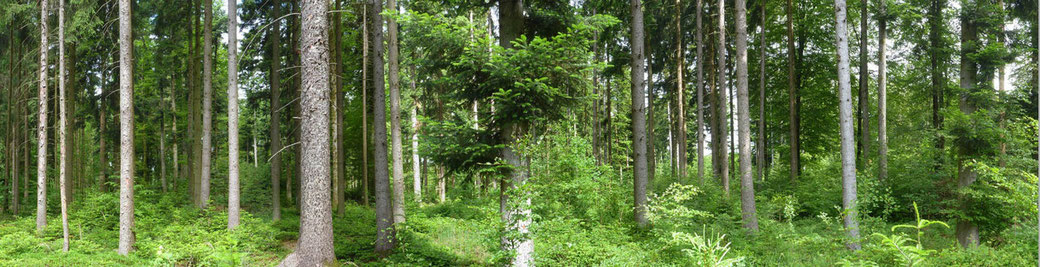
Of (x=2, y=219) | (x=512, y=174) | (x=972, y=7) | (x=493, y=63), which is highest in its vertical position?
(x=972, y=7)

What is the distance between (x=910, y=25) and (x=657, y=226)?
13838 mm

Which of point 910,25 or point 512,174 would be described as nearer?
point 512,174

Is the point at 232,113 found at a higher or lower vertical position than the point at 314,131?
higher

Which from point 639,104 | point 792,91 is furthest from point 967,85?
point 639,104

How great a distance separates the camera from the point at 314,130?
739 centimetres

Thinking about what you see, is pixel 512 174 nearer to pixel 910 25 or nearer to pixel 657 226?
pixel 657 226

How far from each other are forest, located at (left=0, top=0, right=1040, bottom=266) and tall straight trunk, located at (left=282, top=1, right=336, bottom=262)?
3cm

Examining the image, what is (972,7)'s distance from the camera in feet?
39.4

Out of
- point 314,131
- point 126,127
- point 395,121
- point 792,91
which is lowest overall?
point 314,131

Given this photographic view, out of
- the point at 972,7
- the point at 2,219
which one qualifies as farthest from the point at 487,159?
the point at 2,219

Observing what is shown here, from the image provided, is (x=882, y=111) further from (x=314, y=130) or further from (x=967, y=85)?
(x=314, y=130)

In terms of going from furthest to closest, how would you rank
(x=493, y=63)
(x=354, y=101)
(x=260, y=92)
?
(x=354, y=101), (x=260, y=92), (x=493, y=63)

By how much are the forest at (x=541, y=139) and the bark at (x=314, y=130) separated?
32 millimetres

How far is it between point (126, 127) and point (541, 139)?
28.8 feet
